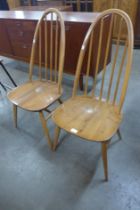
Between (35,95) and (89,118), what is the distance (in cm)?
52

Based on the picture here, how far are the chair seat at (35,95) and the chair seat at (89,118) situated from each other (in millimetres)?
159

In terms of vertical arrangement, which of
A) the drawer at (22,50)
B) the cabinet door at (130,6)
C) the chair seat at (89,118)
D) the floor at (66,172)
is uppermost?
the cabinet door at (130,6)

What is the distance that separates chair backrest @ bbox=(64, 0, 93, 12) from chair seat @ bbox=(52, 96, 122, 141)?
8.56ft

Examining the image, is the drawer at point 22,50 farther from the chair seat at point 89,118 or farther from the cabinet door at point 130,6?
the cabinet door at point 130,6

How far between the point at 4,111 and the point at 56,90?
33.0 inches

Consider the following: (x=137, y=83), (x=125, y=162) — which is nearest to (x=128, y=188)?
(x=125, y=162)

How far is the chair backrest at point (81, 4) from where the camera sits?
315cm

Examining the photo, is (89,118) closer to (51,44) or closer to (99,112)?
(99,112)

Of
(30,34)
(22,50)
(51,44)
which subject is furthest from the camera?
(22,50)

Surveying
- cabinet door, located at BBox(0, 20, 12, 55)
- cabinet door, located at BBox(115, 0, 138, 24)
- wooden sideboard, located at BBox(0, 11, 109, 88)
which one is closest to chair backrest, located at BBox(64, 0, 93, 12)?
cabinet door, located at BBox(115, 0, 138, 24)

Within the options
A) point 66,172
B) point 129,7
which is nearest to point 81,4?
point 129,7

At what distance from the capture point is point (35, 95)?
1379 millimetres

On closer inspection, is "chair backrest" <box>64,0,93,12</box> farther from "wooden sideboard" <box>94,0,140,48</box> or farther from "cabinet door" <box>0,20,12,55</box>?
"cabinet door" <box>0,20,12,55</box>

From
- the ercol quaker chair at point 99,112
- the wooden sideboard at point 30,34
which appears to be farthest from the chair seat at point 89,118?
the wooden sideboard at point 30,34
